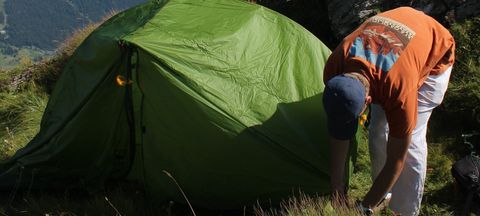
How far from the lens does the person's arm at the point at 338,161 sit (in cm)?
311

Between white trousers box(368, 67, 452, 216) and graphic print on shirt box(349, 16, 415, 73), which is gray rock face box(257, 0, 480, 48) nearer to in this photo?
white trousers box(368, 67, 452, 216)

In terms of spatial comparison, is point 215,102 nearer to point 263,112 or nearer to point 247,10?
point 263,112

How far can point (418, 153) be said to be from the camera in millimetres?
3570

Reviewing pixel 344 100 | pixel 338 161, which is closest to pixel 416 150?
pixel 338 161

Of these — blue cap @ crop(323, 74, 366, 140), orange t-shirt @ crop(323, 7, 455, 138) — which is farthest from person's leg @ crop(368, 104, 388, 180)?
blue cap @ crop(323, 74, 366, 140)

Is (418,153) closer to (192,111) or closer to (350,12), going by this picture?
(192,111)

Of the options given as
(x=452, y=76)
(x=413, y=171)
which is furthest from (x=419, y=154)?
(x=452, y=76)

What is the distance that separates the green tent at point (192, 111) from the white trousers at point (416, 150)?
1.78ft

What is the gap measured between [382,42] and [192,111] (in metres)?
1.66

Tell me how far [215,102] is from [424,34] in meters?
1.64

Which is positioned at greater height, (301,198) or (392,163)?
(392,163)

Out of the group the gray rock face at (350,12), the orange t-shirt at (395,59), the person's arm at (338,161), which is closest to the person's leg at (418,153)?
the orange t-shirt at (395,59)

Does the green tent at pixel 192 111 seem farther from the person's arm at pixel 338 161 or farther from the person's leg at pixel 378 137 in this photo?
the person's arm at pixel 338 161

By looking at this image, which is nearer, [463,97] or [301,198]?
[301,198]
